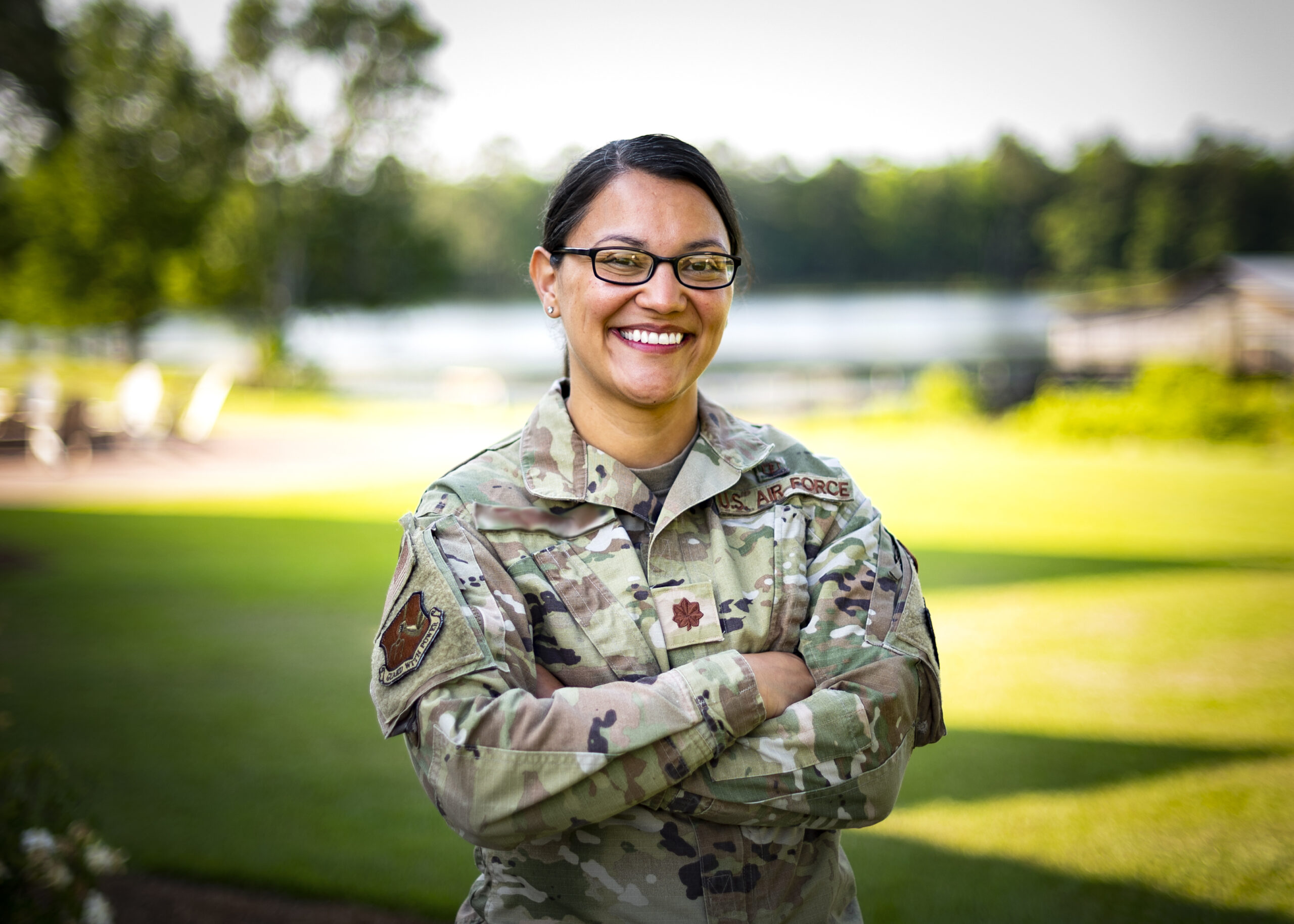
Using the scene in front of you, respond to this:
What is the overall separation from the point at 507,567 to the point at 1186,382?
17426mm

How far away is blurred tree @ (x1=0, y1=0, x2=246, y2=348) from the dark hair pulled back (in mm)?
33070

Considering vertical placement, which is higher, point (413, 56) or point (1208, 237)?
point (413, 56)

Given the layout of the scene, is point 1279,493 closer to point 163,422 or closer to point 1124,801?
point 1124,801

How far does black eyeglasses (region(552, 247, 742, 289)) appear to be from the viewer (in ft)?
5.34

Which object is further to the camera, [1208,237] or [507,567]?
[1208,237]

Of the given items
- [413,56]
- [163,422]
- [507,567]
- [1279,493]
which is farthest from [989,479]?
[413,56]

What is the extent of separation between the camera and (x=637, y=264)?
1638mm

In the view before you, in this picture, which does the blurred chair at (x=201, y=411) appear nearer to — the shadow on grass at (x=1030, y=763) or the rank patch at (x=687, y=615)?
the shadow on grass at (x=1030, y=763)

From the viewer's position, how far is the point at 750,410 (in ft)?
77.6

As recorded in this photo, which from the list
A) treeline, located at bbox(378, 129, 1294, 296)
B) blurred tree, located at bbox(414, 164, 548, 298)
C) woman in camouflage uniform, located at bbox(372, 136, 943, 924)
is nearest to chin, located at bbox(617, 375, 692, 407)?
woman in camouflage uniform, located at bbox(372, 136, 943, 924)

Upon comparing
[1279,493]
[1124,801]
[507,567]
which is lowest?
[1279,493]

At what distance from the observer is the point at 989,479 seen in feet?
37.5

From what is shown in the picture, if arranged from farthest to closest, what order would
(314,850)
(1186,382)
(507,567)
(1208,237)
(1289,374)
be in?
(1208,237) < (1289,374) < (1186,382) < (314,850) < (507,567)

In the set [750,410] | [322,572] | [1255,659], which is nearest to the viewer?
[1255,659]
